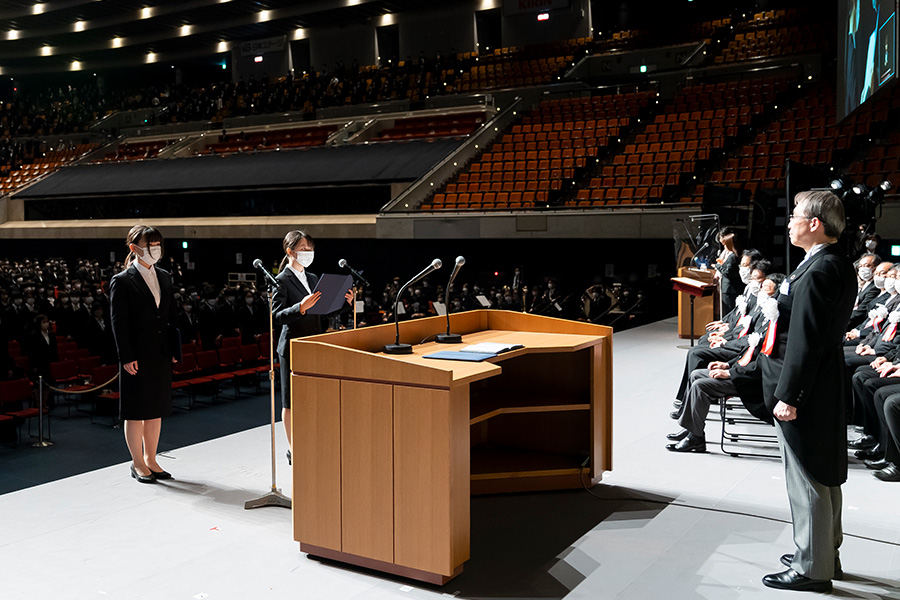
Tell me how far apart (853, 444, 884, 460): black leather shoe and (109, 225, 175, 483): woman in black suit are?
4.58 meters

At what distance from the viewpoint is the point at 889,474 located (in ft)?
15.4

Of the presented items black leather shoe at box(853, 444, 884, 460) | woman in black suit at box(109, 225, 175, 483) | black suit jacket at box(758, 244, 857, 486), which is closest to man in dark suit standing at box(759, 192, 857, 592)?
black suit jacket at box(758, 244, 857, 486)

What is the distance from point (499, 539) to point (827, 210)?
2.14m

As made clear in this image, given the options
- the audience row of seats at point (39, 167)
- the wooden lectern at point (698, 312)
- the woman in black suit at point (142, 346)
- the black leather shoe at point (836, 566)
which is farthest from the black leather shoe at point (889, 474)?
the audience row of seats at point (39, 167)

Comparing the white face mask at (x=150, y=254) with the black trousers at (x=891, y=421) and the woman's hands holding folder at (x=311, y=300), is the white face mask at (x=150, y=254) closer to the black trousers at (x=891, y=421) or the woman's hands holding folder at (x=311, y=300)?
the woman's hands holding folder at (x=311, y=300)

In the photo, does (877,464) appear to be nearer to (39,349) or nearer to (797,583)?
(797,583)

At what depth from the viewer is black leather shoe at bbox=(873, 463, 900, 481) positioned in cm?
468

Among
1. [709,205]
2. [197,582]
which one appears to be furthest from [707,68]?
[197,582]

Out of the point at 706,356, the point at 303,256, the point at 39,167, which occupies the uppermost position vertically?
the point at 39,167

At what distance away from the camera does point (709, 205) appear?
38.1 feet

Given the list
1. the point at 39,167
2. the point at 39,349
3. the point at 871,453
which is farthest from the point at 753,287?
the point at 39,167

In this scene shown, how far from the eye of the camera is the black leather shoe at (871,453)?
5.03m

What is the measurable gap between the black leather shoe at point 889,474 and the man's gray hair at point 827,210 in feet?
7.61

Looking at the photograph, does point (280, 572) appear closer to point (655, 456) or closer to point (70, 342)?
point (655, 456)
